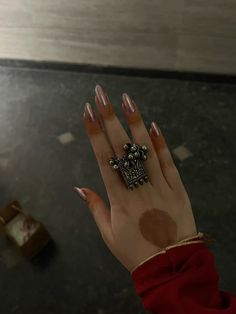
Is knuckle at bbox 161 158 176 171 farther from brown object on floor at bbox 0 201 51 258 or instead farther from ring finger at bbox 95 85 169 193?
brown object on floor at bbox 0 201 51 258

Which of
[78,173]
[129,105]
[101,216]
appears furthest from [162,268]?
[78,173]

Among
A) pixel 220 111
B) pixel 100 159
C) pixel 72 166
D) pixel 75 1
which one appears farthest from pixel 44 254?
pixel 75 1

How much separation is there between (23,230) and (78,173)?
1.47ft

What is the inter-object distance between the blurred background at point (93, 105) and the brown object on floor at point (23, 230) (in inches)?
2.6

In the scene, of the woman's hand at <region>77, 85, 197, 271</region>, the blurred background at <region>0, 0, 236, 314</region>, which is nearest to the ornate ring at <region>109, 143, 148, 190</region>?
the woman's hand at <region>77, 85, 197, 271</region>

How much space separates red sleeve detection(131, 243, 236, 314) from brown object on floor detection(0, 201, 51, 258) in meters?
0.89

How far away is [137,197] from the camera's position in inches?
29.7

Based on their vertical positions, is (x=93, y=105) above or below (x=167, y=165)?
above

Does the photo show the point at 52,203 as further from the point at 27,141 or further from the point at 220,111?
the point at 220,111

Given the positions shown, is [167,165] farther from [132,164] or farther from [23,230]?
[23,230]

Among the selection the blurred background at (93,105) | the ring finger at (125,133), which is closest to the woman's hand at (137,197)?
the ring finger at (125,133)

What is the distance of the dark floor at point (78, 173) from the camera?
4.82 feet

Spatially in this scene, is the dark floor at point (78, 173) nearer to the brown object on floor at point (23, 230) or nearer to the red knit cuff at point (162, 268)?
the brown object on floor at point (23, 230)

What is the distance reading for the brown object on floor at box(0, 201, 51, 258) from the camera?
1505mm
